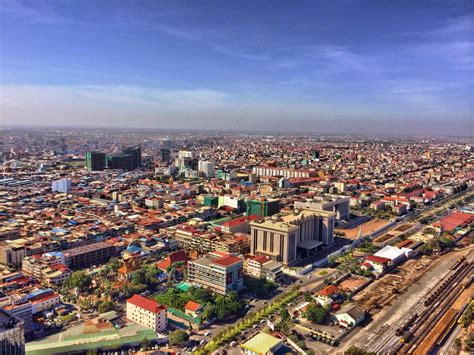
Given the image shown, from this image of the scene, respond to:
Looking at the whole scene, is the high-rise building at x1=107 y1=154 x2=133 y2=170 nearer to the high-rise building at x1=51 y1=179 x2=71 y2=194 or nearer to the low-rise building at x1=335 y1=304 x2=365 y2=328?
the high-rise building at x1=51 y1=179 x2=71 y2=194

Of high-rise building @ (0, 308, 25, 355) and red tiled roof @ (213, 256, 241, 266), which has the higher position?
high-rise building @ (0, 308, 25, 355)

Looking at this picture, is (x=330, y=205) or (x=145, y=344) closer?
(x=145, y=344)

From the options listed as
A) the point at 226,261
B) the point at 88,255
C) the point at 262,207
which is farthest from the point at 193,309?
the point at 262,207

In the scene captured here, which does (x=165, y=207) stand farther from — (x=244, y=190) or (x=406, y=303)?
(x=406, y=303)

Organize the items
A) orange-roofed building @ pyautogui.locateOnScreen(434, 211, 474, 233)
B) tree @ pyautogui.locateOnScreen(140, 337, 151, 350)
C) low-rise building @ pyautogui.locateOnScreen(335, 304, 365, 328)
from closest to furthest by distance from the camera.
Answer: tree @ pyautogui.locateOnScreen(140, 337, 151, 350) < low-rise building @ pyautogui.locateOnScreen(335, 304, 365, 328) < orange-roofed building @ pyautogui.locateOnScreen(434, 211, 474, 233)

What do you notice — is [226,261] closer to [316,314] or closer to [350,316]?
[316,314]

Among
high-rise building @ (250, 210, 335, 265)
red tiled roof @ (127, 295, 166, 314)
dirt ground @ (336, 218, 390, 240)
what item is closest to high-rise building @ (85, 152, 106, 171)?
dirt ground @ (336, 218, 390, 240)

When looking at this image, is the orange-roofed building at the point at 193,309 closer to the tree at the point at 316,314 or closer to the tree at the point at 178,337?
the tree at the point at 178,337
